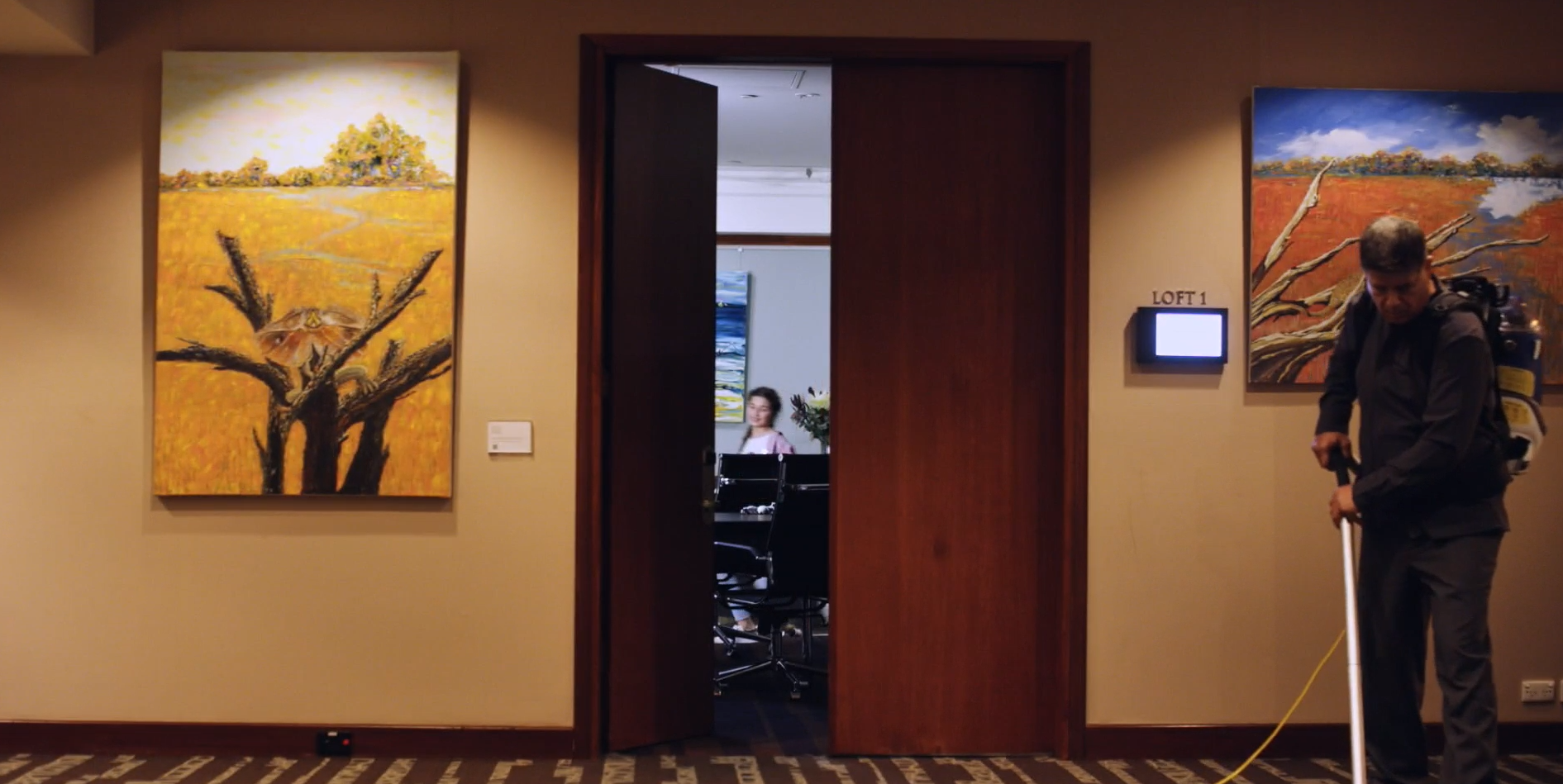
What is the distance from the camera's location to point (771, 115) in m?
7.25

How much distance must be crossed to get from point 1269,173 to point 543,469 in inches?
103

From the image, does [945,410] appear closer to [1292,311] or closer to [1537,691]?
[1292,311]

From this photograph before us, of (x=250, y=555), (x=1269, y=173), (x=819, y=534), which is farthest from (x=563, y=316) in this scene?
(x=1269, y=173)

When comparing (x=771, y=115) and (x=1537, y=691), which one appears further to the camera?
(x=771, y=115)

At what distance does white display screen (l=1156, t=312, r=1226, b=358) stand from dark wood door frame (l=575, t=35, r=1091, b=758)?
0.84 feet

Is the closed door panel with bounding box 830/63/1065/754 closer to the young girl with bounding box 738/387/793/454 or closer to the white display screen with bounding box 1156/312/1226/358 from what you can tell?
the white display screen with bounding box 1156/312/1226/358

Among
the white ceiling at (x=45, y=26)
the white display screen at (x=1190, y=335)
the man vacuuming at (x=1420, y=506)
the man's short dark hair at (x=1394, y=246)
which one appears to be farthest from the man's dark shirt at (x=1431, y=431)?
the white ceiling at (x=45, y=26)

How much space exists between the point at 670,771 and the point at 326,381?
1.67m

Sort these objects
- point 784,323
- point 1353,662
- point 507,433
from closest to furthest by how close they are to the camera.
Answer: point 1353,662
point 507,433
point 784,323

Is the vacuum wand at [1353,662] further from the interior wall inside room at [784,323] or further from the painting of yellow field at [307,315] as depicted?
the interior wall inside room at [784,323]

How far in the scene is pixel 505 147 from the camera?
4.13 metres

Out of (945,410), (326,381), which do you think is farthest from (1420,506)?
(326,381)

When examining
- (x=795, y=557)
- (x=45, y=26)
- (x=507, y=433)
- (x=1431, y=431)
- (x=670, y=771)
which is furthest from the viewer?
(x=795, y=557)

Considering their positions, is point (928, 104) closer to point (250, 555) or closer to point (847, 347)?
point (847, 347)
